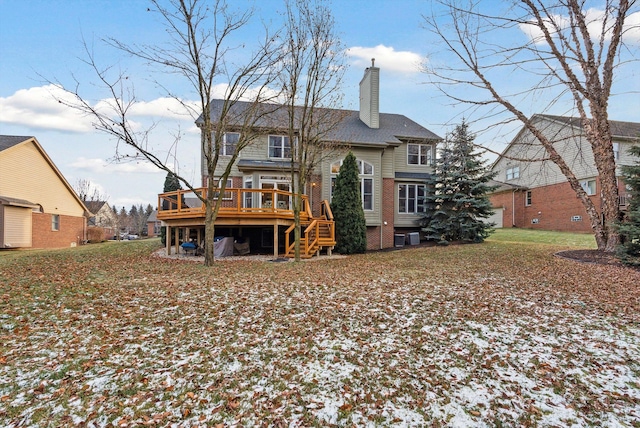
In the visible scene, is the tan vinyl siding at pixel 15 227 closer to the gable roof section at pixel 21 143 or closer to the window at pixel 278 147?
the gable roof section at pixel 21 143

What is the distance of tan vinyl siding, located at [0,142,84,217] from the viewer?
1892cm

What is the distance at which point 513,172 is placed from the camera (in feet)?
91.8

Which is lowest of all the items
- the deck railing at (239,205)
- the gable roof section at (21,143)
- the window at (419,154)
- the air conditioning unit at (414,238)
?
the air conditioning unit at (414,238)

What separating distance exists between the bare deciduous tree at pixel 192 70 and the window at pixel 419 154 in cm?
996

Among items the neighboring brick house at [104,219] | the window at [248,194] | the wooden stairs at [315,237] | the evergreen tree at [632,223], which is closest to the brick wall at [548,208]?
the evergreen tree at [632,223]

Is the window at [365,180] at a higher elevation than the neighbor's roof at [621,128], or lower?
lower

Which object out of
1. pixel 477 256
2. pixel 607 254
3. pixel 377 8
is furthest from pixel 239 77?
pixel 607 254

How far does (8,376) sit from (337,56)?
38.6ft

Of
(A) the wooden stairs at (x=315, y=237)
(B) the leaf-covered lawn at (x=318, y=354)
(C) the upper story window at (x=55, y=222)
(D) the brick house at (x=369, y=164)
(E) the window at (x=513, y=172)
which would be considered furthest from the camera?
(E) the window at (x=513, y=172)

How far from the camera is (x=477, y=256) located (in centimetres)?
1186

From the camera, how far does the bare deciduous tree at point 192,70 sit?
369 inches

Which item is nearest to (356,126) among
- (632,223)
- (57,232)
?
(632,223)

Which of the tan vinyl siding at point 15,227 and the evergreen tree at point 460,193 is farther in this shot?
the tan vinyl siding at point 15,227

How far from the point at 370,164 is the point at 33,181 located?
20.8 meters
